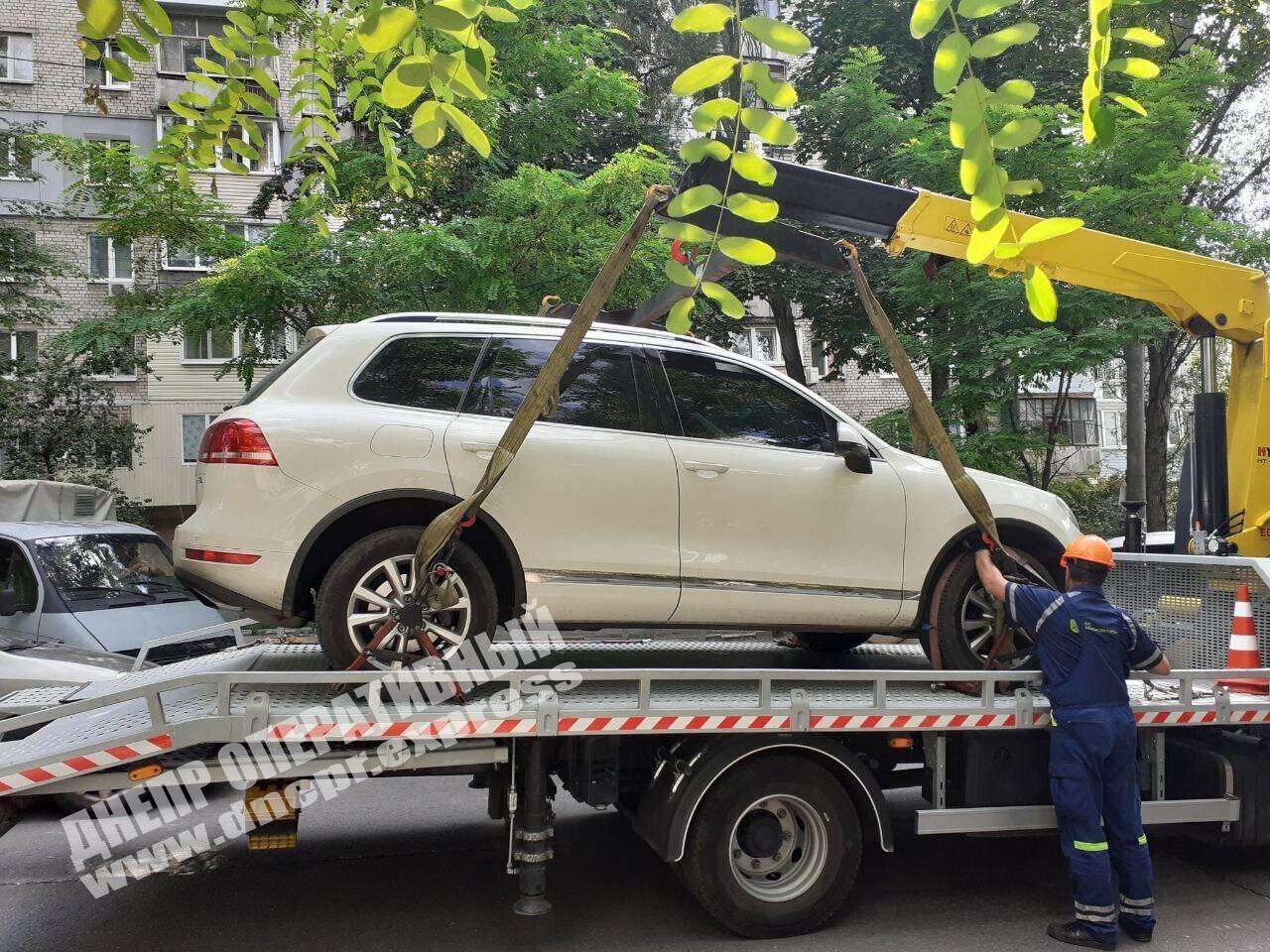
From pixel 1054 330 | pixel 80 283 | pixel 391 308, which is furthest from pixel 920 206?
pixel 80 283

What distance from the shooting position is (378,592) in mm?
4375

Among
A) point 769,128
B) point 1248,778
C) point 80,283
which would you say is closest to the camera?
point 769,128

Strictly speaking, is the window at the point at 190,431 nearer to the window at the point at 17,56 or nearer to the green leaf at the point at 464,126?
the window at the point at 17,56

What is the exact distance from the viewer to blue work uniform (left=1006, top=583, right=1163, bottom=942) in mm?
4602

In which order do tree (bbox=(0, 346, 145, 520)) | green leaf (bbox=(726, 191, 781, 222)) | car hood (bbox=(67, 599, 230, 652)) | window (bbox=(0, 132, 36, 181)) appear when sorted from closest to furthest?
1. green leaf (bbox=(726, 191, 781, 222))
2. car hood (bbox=(67, 599, 230, 652))
3. window (bbox=(0, 132, 36, 181))
4. tree (bbox=(0, 346, 145, 520))

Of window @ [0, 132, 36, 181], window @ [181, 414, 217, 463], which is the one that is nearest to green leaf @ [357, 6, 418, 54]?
window @ [0, 132, 36, 181]

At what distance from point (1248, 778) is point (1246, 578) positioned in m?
1.05

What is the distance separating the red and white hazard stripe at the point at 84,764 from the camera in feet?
12.5

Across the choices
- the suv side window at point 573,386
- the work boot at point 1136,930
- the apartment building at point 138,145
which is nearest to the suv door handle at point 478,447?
the suv side window at point 573,386

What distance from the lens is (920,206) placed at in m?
5.86

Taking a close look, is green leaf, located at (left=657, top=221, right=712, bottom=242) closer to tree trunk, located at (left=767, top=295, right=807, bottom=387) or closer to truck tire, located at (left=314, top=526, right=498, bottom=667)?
truck tire, located at (left=314, top=526, right=498, bottom=667)

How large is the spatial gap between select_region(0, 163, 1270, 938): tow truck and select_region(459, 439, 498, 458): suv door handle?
85cm

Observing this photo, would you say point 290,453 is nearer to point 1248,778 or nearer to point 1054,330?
point 1248,778

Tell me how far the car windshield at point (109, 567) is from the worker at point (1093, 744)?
658 cm
